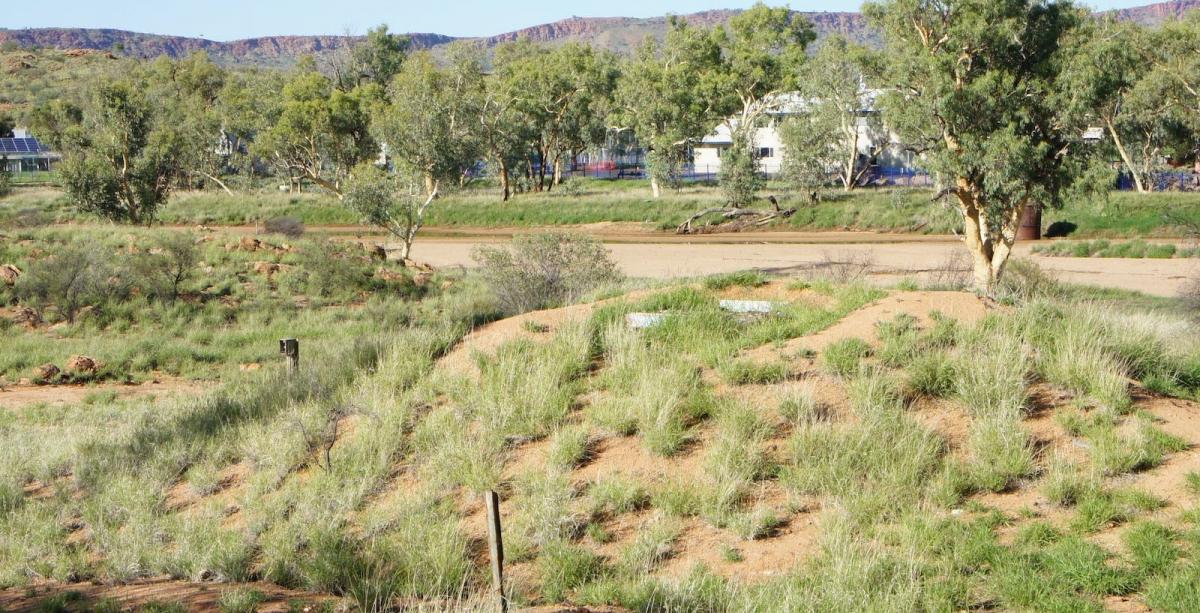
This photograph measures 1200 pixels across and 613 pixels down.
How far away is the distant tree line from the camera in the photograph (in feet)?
69.6

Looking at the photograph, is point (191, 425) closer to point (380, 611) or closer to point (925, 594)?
point (380, 611)

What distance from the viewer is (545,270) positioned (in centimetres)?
2181

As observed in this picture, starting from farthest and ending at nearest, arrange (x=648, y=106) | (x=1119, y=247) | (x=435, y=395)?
(x=648, y=106) < (x=1119, y=247) < (x=435, y=395)

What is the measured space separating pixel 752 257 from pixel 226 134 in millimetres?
56793

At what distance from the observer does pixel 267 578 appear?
8.58 meters

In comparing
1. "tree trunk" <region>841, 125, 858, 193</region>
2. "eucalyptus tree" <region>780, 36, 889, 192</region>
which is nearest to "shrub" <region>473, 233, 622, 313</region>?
"eucalyptus tree" <region>780, 36, 889, 192</region>

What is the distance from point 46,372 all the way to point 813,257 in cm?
2709

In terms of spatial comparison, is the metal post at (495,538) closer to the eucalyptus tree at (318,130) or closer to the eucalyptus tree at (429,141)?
the eucalyptus tree at (429,141)

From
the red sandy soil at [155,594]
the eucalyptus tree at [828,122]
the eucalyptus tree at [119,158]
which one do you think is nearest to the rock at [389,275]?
the eucalyptus tree at [119,158]

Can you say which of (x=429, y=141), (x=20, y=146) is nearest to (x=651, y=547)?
(x=429, y=141)

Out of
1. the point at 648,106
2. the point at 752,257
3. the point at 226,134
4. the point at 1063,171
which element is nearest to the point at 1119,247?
the point at 752,257

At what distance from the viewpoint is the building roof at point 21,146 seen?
9788 cm

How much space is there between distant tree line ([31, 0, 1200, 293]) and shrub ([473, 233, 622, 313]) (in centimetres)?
670

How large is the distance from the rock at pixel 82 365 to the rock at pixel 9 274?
7.88m
